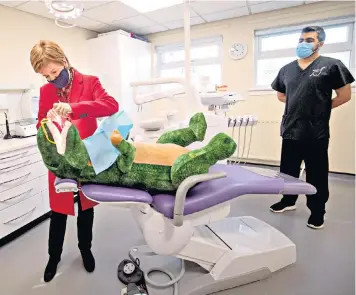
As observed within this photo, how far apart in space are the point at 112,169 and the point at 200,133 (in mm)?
459

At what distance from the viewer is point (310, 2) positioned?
3.16m

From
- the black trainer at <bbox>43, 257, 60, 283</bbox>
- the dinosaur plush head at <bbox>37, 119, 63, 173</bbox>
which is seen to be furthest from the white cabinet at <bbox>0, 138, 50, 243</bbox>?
the dinosaur plush head at <bbox>37, 119, 63, 173</bbox>

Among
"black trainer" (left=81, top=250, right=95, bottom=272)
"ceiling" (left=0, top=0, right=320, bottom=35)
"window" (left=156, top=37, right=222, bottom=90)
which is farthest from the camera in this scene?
"window" (left=156, top=37, right=222, bottom=90)

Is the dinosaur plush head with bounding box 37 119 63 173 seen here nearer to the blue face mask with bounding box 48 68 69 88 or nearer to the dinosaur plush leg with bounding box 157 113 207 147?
the blue face mask with bounding box 48 68 69 88

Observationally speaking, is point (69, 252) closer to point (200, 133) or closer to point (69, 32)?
point (200, 133)

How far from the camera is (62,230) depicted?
142 centimetres

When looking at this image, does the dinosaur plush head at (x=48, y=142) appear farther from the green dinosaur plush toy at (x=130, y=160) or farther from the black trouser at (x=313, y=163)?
the black trouser at (x=313, y=163)

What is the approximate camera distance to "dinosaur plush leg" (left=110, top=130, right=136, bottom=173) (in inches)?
38.9

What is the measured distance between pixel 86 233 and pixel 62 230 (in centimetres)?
13

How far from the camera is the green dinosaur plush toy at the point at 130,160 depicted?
0.94 m

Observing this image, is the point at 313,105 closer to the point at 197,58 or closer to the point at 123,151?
the point at 123,151

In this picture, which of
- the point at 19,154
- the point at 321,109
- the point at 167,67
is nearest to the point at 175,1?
the point at 167,67

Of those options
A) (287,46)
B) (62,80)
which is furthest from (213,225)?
(287,46)

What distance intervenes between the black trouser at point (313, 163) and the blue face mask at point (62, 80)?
66.3 inches
